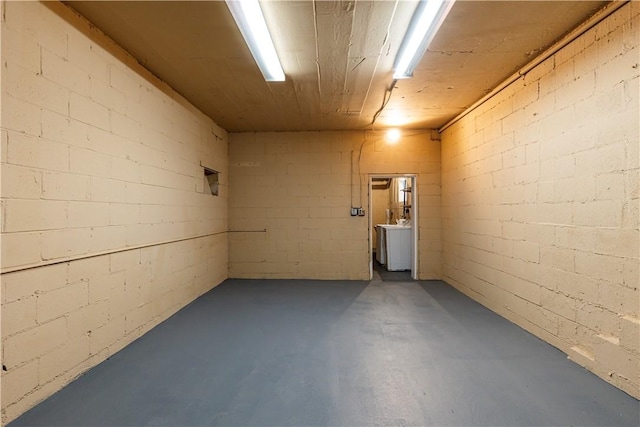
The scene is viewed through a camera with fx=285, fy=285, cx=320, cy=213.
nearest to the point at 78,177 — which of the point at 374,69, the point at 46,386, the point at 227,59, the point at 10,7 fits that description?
the point at 10,7

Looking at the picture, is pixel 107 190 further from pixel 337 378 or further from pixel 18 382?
pixel 337 378

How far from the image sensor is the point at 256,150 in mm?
5082

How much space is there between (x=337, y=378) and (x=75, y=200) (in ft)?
7.40

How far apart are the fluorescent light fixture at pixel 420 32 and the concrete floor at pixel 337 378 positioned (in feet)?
8.30

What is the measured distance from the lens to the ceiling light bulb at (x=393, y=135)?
498cm

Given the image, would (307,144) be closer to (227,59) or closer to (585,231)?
(227,59)

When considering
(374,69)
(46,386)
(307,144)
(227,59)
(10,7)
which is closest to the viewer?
(10,7)

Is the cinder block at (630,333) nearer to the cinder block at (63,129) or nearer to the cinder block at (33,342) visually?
the cinder block at (33,342)

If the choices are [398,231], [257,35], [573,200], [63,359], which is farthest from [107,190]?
[398,231]

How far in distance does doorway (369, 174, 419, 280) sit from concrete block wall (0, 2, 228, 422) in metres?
3.42

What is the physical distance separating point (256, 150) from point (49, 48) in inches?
130

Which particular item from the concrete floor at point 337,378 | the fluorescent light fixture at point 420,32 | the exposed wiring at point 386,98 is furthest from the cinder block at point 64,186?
the exposed wiring at point 386,98

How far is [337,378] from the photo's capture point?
2.02m

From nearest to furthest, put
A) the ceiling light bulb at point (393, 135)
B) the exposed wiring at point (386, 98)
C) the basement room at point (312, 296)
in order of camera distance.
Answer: the basement room at point (312, 296)
the exposed wiring at point (386, 98)
the ceiling light bulb at point (393, 135)
